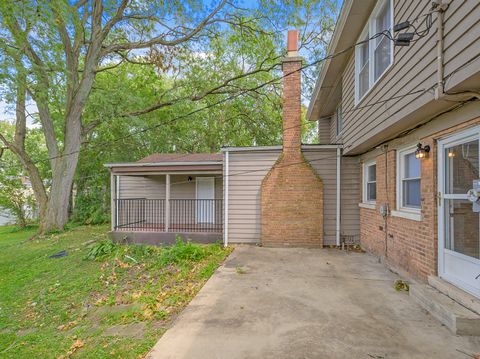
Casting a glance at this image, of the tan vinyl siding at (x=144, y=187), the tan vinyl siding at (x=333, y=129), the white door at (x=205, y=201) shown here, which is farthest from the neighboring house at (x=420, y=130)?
the tan vinyl siding at (x=144, y=187)

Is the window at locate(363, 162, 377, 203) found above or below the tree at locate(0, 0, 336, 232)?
below

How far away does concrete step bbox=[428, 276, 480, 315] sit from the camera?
9.44ft

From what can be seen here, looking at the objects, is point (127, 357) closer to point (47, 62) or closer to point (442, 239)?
point (442, 239)

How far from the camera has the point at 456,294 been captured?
313 centimetres

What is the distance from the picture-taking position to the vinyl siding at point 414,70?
253 cm

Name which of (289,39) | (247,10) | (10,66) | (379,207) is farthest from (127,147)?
(379,207)

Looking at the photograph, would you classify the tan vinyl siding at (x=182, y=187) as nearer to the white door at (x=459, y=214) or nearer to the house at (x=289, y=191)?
the house at (x=289, y=191)

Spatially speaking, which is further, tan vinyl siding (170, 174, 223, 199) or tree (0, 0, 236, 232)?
tan vinyl siding (170, 174, 223, 199)

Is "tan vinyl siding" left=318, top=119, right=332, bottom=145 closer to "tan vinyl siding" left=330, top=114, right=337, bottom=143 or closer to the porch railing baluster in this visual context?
"tan vinyl siding" left=330, top=114, right=337, bottom=143

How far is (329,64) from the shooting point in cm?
675

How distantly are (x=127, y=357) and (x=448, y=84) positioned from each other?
4.31 m

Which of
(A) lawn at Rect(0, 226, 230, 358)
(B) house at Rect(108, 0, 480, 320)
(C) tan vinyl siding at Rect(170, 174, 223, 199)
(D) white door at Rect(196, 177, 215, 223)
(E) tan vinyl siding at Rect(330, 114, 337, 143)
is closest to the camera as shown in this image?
(B) house at Rect(108, 0, 480, 320)

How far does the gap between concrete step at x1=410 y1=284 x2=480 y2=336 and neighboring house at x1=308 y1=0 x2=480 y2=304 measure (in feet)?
0.85

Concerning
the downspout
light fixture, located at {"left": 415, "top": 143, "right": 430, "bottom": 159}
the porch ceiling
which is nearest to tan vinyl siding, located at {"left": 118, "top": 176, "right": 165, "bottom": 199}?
the porch ceiling
